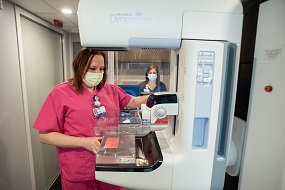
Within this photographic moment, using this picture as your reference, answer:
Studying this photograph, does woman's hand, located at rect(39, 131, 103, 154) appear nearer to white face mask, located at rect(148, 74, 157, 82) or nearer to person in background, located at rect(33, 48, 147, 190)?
person in background, located at rect(33, 48, 147, 190)

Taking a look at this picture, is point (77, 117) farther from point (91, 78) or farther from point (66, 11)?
point (66, 11)

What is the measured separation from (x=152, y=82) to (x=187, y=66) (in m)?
1.72

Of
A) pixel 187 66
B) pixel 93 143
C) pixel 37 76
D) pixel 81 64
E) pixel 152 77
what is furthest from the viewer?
pixel 152 77

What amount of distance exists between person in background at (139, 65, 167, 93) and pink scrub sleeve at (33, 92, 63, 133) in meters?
1.39

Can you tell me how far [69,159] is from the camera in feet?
3.48

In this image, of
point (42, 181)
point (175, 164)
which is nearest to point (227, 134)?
point (175, 164)

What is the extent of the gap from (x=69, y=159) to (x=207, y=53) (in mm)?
976

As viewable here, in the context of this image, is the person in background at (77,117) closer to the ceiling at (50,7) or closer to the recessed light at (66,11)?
the ceiling at (50,7)

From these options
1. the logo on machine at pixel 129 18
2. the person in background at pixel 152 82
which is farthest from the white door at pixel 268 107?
the person in background at pixel 152 82

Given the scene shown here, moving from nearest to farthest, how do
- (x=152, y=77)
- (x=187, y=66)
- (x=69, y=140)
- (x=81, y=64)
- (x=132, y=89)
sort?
(x=187, y=66) → (x=69, y=140) → (x=81, y=64) → (x=152, y=77) → (x=132, y=89)

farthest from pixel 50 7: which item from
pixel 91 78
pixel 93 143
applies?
pixel 93 143

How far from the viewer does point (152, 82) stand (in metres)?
2.36

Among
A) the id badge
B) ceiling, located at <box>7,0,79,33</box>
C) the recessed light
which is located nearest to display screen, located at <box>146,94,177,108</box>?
the id badge

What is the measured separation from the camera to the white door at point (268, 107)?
677 mm
